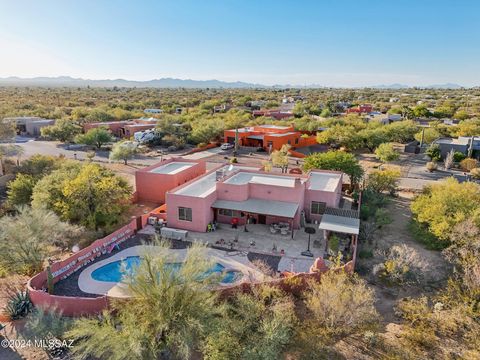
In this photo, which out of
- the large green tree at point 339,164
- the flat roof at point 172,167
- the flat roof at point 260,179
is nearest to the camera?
the flat roof at point 260,179

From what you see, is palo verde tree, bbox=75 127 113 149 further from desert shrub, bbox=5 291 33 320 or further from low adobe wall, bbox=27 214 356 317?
desert shrub, bbox=5 291 33 320

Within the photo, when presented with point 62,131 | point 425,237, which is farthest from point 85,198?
point 62,131

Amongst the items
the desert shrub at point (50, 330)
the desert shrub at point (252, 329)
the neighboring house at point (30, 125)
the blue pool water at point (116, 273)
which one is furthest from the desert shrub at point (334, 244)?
the neighboring house at point (30, 125)

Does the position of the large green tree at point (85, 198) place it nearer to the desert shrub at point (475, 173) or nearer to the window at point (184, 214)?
the window at point (184, 214)

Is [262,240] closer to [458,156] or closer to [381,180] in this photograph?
[381,180]

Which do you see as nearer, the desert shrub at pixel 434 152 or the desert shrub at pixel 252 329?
the desert shrub at pixel 252 329

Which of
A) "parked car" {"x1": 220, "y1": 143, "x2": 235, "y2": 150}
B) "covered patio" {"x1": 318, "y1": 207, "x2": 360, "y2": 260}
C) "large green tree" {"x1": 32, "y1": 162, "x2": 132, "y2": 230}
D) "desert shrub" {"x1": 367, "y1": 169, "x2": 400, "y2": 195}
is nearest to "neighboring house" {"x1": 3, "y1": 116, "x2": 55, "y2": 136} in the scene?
"parked car" {"x1": 220, "y1": 143, "x2": 235, "y2": 150}
